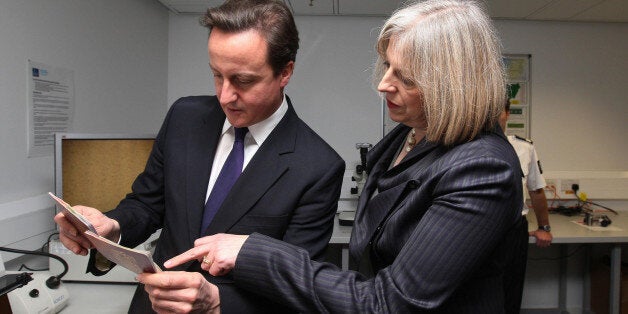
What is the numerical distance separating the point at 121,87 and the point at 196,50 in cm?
85

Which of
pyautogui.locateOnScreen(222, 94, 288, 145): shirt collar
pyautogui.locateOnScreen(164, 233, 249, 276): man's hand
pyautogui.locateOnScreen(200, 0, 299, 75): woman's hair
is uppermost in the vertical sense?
pyautogui.locateOnScreen(200, 0, 299, 75): woman's hair

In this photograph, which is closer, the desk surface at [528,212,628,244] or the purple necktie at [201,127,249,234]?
the purple necktie at [201,127,249,234]

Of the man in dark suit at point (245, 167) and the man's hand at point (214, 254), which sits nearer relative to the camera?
the man's hand at point (214, 254)

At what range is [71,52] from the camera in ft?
6.56

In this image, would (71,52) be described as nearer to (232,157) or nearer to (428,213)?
(232,157)

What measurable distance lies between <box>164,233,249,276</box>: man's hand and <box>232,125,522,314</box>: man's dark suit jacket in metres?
0.02

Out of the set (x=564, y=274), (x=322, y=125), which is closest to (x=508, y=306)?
(x=564, y=274)

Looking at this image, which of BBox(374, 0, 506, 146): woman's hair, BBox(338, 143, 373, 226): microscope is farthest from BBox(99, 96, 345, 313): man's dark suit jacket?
BBox(338, 143, 373, 226): microscope

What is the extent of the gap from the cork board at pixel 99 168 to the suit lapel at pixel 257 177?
3.15 ft

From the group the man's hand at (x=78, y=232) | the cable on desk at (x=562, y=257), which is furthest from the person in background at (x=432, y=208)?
the cable on desk at (x=562, y=257)

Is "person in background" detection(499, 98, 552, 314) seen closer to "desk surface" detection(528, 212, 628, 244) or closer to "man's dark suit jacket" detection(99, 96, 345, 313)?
"desk surface" detection(528, 212, 628, 244)

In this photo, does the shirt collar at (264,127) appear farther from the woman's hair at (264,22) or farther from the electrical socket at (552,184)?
the electrical socket at (552,184)

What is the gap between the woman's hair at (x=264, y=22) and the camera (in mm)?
→ 967

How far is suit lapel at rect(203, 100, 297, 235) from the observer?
3.23 ft
